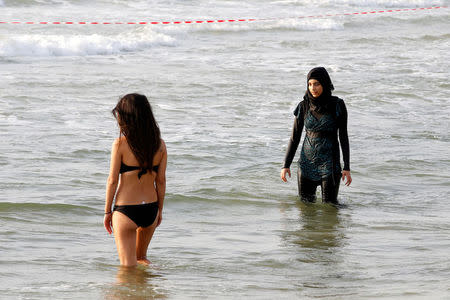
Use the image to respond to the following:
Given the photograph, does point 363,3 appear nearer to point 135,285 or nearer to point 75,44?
point 75,44

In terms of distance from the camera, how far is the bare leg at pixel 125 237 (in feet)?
16.6

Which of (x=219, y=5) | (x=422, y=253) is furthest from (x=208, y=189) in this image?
(x=219, y=5)

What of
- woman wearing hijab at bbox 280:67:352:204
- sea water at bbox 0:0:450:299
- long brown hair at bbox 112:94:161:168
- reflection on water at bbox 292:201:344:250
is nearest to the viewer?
long brown hair at bbox 112:94:161:168

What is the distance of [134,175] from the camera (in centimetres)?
504

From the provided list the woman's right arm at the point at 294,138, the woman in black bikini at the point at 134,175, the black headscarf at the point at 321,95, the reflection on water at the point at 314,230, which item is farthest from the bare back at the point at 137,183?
the woman's right arm at the point at 294,138

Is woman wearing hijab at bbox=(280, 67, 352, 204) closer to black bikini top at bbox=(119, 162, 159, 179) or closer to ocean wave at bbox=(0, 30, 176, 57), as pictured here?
black bikini top at bbox=(119, 162, 159, 179)

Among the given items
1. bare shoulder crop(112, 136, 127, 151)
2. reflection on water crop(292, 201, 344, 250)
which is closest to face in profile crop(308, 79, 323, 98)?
reflection on water crop(292, 201, 344, 250)

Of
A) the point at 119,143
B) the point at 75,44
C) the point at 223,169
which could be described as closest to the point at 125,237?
the point at 119,143

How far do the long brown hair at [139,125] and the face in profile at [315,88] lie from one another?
7.17 feet

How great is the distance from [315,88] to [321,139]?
575 mm

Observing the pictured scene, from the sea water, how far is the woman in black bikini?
1.15 ft

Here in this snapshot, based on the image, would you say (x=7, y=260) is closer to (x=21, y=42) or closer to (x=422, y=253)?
(x=422, y=253)

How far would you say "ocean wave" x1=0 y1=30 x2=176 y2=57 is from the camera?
66.2ft

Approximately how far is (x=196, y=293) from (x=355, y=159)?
5737 mm
